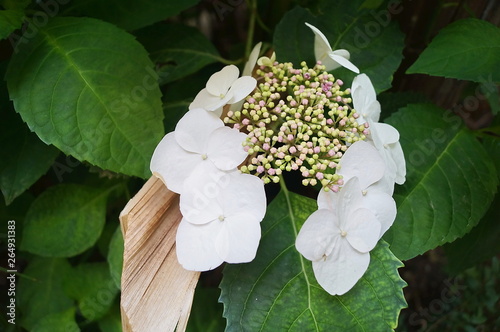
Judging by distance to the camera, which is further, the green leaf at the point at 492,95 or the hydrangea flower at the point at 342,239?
the green leaf at the point at 492,95

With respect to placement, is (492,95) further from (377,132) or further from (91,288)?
(91,288)

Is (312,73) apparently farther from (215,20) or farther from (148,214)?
(215,20)

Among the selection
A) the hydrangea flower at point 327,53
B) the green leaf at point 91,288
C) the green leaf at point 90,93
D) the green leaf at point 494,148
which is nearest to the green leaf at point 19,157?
the green leaf at point 90,93

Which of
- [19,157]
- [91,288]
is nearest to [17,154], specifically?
[19,157]

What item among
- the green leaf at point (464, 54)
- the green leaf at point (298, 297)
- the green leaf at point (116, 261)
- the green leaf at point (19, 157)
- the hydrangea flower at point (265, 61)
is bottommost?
the green leaf at point (116, 261)

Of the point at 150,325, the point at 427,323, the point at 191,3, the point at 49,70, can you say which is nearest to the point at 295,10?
the point at 191,3

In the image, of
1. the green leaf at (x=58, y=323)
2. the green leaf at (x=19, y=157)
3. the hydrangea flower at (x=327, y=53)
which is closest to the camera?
the hydrangea flower at (x=327, y=53)

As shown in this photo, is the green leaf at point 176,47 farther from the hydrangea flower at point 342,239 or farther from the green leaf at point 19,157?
the hydrangea flower at point 342,239
